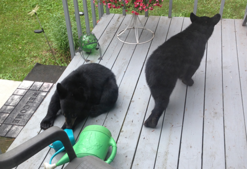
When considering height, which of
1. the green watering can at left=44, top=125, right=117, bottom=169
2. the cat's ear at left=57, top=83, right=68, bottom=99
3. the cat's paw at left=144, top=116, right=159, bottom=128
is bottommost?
the cat's paw at left=144, top=116, right=159, bottom=128

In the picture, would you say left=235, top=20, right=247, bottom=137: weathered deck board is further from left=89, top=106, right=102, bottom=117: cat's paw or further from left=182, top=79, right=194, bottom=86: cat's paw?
left=89, top=106, right=102, bottom=117: cat's paw

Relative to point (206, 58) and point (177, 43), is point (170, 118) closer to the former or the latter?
point (177, 43)

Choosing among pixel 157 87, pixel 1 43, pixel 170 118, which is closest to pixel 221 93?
pixel 170 118

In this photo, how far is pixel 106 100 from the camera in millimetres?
2188

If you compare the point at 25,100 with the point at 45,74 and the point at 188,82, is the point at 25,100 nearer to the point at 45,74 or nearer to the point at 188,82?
the point at 45,74

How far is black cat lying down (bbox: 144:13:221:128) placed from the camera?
6.56ft

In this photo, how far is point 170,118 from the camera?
86.1 inches

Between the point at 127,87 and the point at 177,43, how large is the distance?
0.69m

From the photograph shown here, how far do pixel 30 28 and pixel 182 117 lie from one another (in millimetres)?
3398

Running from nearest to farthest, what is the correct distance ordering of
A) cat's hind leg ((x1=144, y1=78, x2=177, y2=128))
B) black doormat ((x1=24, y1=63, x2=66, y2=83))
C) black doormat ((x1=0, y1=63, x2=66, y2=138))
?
cat's hind leg ((x1=144, y1=78, x2=177, y2=128)) < black doormat ((x1=0, y1=63, x2=66, y2=138)) < black doormat ((x1=24, y1=63, x2=66, y2=83))

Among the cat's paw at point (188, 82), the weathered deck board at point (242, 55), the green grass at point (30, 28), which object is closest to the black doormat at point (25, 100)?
the green grass at point (30, 28)

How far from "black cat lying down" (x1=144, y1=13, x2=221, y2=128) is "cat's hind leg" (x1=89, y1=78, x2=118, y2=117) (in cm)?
→ 34

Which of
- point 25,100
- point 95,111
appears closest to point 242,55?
point 95,111

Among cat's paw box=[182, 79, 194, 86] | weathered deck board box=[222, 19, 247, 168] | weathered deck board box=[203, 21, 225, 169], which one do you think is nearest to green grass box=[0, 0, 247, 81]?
weathered deck board box=[222, 19, 247, 168]
